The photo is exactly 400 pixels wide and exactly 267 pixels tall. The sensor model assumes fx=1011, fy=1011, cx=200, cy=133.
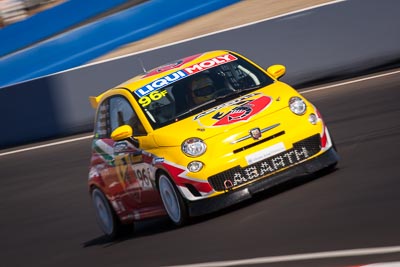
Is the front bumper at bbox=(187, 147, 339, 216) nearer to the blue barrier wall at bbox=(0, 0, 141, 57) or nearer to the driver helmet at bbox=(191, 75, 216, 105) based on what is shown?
the driver helmet at bbox=(191, 75, 216, 105)

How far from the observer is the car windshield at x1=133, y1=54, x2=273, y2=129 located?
31.3 feet

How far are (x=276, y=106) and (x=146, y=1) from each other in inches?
714

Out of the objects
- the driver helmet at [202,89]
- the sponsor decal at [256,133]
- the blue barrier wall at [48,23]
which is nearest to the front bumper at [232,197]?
the sponsor decal at [256,133]

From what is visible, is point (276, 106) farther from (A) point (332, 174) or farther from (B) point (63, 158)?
(B) point (63, 158)

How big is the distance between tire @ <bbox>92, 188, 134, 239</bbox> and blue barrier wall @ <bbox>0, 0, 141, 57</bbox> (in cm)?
1751

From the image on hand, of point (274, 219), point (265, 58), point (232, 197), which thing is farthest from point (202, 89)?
point (265, 58)

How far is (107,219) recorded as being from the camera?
10445 millimetres

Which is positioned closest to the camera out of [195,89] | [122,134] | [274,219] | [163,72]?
[274,219]

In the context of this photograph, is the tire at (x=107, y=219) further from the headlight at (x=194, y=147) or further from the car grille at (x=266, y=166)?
the car grille at (x=266, y=166)

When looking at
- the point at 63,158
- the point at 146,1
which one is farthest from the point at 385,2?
the point at 146,1

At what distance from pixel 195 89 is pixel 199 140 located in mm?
1008

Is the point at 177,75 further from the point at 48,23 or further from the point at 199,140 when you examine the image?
the point at 48,23

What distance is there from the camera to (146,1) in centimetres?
2684

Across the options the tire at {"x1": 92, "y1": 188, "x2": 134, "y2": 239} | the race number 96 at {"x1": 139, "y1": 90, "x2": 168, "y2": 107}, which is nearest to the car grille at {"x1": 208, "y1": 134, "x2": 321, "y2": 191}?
the race number 96 at {"x1": 139, "y1": 90, "x2": 168, "y2": 107}
